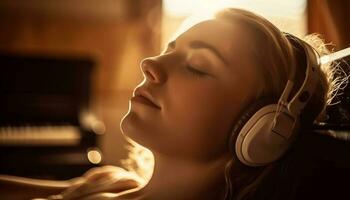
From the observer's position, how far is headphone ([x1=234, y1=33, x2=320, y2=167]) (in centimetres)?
68

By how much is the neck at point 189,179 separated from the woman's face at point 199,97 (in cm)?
2

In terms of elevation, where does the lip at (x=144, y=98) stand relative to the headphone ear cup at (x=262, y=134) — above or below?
above

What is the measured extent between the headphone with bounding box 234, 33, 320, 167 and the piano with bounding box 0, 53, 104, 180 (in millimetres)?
1332

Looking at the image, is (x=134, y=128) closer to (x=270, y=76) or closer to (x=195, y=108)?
(x=195, y=108)

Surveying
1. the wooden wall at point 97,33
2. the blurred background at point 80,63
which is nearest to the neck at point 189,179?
the blurred background at point 80,63

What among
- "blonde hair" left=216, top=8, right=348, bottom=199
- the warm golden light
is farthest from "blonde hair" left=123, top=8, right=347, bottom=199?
the warm golden light

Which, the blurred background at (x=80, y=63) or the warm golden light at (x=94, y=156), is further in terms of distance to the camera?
the warm golden light at (x=94, y=156)

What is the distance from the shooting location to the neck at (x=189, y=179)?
75 centimetres

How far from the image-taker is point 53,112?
2.21 m

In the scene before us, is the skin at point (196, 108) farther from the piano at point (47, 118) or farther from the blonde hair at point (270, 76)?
the piano at point (47, 118)

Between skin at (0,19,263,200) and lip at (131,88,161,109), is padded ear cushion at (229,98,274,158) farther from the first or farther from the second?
lip at (131,88,161,109)

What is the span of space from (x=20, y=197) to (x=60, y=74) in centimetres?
144

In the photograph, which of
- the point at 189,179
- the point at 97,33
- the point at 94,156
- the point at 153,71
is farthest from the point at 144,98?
the point at 97,33

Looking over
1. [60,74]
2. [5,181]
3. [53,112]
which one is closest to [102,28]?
[60,74]
